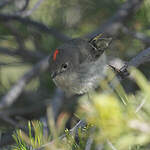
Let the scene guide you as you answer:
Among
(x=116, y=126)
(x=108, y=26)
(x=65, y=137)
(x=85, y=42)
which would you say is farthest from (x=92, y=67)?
(x=116, y=126)

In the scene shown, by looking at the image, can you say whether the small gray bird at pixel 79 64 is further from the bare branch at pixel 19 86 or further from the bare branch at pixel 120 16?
the bare branch at pixel 19 86

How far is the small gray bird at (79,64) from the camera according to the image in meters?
2.68

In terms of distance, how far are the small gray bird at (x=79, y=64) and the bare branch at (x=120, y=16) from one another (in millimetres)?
262

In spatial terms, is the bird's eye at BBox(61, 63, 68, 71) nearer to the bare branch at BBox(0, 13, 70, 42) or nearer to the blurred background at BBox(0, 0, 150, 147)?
the blurred background at BBox(0, 0, 150, 147)

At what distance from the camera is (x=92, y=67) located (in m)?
2.82

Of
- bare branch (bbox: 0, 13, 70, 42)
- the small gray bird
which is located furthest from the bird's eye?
bare branch (bbox: 0, 13, 70, 42)

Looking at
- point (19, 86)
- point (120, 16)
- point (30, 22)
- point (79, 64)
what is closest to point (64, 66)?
point (79, 64)

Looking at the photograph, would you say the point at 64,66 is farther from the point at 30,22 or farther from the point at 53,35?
the point at 30,22

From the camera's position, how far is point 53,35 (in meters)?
3.26

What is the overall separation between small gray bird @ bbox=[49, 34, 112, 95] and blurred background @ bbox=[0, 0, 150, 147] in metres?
0.18

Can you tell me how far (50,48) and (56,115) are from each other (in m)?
0.90

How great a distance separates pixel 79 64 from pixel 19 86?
0.63 m

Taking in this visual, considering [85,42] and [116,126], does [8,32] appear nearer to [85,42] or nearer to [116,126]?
[85,42]

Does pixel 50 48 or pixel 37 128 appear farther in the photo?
pixel 50 48
